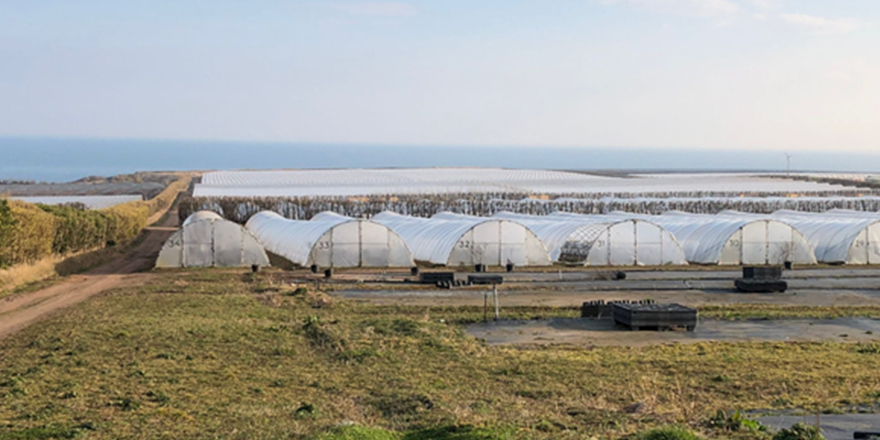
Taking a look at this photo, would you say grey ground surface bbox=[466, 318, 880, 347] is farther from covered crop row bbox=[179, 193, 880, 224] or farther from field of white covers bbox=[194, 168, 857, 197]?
field of white covers bbox=[194, 168, 857, 197]

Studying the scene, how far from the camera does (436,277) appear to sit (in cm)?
3256

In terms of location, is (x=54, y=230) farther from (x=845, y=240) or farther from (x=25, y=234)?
(x=845, y=240)

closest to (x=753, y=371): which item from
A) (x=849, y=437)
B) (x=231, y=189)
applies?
(x=849, y=437)

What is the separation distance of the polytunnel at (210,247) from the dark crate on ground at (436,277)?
30.0 feet

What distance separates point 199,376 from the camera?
54.7 feet

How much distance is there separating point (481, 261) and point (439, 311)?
13882 millimetres

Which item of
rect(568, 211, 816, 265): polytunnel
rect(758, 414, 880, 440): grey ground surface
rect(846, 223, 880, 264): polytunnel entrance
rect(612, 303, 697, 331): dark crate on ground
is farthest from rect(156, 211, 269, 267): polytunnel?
rect(758, 414, 880, 440): grey ground surface

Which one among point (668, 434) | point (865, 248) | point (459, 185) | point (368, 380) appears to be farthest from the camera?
point (459, 185)

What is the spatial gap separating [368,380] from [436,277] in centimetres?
1611

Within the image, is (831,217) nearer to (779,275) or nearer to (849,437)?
(779,275)

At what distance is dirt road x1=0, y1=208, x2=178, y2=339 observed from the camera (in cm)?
2488

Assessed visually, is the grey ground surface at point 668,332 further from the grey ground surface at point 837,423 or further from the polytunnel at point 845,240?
the polytunnel at point 845,240

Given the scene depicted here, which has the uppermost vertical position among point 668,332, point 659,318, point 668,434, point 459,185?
point 459,185

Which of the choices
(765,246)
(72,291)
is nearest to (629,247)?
(765,246)
